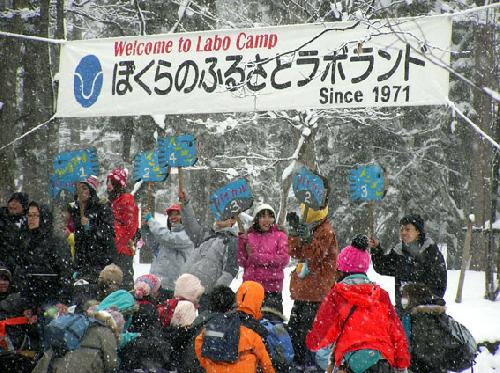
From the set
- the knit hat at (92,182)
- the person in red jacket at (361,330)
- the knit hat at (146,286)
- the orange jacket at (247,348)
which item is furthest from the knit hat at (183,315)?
the knit hat at (92,182)

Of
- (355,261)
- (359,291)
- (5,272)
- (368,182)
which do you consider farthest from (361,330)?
(5,272)

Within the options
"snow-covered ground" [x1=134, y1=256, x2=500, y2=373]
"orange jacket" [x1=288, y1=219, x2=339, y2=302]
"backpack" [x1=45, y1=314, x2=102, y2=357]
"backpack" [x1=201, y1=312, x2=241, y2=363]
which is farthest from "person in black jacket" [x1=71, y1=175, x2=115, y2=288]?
"snow-covered ground" [x1=134, y1=256, x2=500, y2=373]

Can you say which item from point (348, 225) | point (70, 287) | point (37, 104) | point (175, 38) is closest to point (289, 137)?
point (348, 225)

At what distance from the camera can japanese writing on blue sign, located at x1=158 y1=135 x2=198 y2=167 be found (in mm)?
7184

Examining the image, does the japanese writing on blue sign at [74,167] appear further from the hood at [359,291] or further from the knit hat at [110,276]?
the hood at [359,291]

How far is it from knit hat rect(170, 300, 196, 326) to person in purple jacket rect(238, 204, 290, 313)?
848 millimetres

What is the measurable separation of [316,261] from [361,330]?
1730 millimetres

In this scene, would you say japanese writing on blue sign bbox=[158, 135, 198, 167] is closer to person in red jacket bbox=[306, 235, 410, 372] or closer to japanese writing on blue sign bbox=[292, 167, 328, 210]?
japanese writing on blue sign bbox=[292, 167, 328, 210]

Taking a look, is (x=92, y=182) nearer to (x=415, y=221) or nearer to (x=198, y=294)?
(x=198, y=294)

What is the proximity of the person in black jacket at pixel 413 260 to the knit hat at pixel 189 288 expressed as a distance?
1719 millimetres

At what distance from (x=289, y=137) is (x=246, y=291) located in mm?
19219

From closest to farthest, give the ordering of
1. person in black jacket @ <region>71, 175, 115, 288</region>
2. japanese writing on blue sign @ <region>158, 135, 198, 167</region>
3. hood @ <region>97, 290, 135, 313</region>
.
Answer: hood @ <region>97, 290, 135, 313</region> → person in black jacket @ <region>71, 175, 115, 288</region> → japanese writing on blue sign @ <region>158, 135, 198, 167</region>

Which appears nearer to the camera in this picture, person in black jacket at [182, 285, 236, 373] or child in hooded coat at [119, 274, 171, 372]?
person in black jacket at [182, 285, 236, 373]

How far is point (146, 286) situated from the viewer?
5848 millimetres
